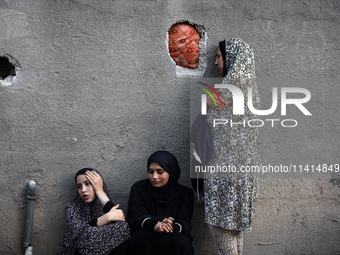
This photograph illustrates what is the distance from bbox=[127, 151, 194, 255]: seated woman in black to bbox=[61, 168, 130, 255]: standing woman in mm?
111

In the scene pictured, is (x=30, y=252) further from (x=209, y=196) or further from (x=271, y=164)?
(x=271, y=164)

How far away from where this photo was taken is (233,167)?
10.2ft

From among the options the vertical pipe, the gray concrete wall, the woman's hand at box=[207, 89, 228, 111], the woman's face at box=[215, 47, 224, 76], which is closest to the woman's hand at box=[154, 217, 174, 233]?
the gray concrete wall

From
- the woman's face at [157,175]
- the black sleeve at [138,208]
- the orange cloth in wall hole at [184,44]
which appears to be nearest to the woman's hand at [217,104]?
the orange cloth in wall hole at [184,44]

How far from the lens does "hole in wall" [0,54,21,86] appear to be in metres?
3.36

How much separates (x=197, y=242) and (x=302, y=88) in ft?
5.20

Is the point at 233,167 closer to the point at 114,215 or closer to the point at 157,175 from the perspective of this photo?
the point at 157,175

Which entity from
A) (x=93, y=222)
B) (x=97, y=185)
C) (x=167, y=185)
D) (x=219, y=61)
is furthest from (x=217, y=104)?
(x=93, y=222)

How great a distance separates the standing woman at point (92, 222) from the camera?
310 cm

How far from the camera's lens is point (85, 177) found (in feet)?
10.8

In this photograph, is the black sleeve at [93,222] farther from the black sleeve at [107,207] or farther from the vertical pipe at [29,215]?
the vertical pipe at [29,215]

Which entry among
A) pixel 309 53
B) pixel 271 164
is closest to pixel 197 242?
pixel 271 164

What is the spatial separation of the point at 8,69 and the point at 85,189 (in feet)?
3.88

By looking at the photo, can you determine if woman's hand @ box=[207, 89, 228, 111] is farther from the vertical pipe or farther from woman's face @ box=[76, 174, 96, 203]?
the vertical pipe
